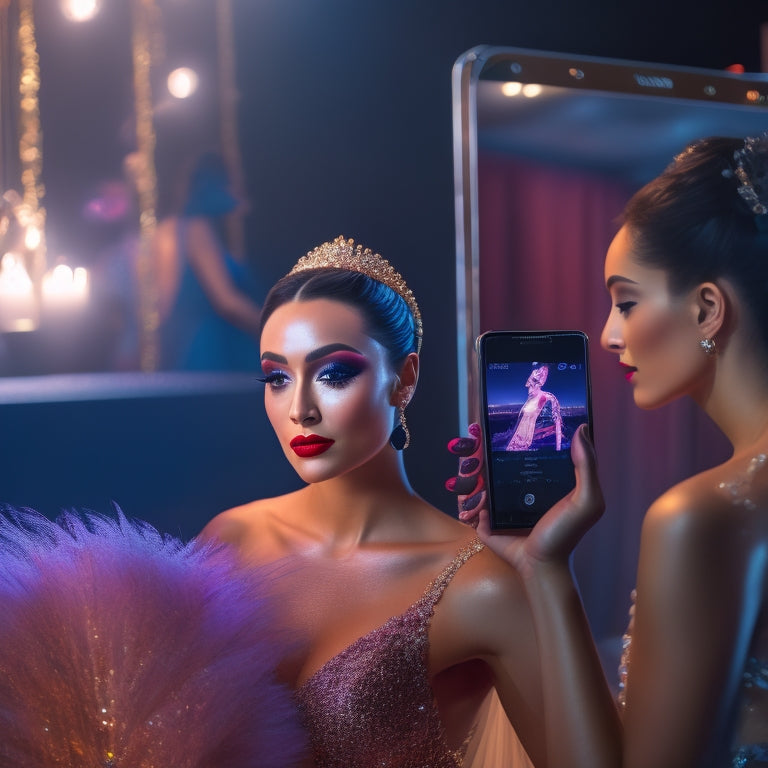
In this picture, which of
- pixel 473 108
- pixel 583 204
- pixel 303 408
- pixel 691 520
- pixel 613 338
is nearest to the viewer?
pixel 691 520

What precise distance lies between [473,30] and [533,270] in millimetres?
441

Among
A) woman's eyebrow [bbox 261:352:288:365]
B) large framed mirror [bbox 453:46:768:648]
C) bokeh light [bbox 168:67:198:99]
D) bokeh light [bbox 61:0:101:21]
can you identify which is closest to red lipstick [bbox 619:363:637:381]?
woman's eyebrow [bbox 261:352:288:365]

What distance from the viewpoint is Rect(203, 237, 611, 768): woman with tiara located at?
3.61ft

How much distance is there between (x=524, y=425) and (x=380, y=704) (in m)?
0.40

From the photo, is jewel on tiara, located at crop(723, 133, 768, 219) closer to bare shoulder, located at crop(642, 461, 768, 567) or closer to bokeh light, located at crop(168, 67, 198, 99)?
bare shoulder, located at crop(642, 461, 768, 567)

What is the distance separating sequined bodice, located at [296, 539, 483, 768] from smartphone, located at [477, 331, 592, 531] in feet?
0.75

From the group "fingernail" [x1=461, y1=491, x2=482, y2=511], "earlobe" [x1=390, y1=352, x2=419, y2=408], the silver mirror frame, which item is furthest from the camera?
the silver mirror frame

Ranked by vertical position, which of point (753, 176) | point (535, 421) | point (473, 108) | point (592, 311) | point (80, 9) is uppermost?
point (80, 9)

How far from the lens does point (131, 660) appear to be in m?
0.89

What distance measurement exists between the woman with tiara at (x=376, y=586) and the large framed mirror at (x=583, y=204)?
354 millimetres

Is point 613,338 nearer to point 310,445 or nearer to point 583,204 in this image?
point 310,445

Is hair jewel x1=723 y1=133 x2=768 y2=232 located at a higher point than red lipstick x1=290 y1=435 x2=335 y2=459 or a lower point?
higher

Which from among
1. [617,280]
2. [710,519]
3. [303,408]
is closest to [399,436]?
[303,408]

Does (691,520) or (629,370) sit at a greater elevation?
Result: (629,370)
